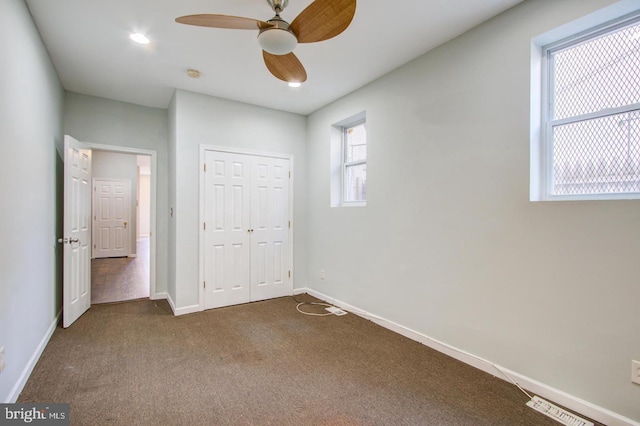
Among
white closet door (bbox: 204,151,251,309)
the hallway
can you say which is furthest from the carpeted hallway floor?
the hallway

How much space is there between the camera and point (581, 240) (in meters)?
1.84

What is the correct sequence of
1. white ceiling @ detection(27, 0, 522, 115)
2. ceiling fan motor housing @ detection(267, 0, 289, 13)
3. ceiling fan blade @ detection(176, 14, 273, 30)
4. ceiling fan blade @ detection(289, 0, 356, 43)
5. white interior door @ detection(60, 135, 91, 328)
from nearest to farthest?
ceiling fan blade @ detection(289, 0, 356, 43) → ceiling fan blade @ detection(176, 14, 273, 30) → ceiling fan motor housing @ detection(267, 0, 289, 13) → white ceiling @ detection(27, 0, 522, 115) → white interior door @ detection(60, 135, 91, 328)

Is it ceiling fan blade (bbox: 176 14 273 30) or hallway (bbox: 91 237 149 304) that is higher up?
ceiling fan blade (bbox: 176 14 273 30)

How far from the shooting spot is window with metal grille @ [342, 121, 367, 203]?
148 inches

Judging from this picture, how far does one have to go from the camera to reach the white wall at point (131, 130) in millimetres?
3812

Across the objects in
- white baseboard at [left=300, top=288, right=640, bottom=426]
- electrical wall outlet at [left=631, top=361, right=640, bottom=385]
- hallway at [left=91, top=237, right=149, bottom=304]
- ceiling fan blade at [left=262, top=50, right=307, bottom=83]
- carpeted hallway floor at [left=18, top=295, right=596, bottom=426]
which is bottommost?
hallway at [left=91, top=237, right=149, bottom=304]

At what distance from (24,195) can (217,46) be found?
6.27 feet

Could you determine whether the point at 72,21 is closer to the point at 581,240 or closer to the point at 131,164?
the point at 581,240

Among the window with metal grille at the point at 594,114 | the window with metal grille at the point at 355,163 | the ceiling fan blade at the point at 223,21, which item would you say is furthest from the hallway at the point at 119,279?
the window with metal grille at the point at 594,114

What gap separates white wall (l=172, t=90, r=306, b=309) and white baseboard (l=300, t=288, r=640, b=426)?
225 cm

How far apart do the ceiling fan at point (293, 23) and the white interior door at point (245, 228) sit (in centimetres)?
220

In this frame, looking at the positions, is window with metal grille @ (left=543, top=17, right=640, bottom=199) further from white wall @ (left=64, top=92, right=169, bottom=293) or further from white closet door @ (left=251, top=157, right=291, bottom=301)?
white wall @ (left=64, top=92, right=169, bottom=293)

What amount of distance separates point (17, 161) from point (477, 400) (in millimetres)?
3462

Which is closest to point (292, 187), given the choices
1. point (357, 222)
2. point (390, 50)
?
point (357, 222)
